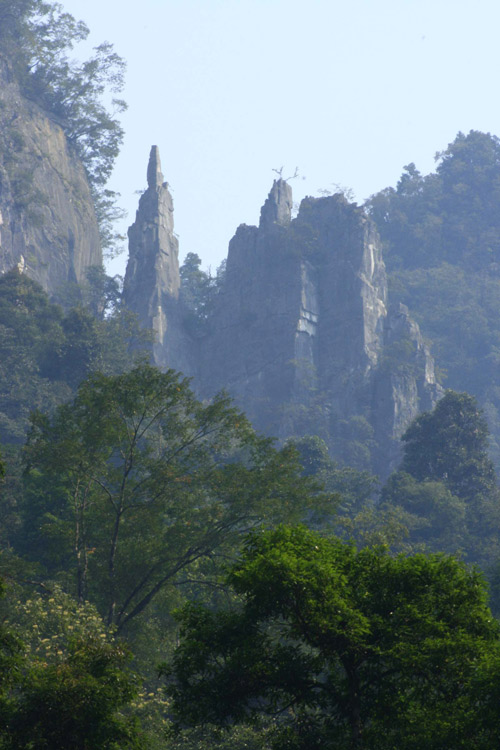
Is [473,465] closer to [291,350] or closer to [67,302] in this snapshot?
[291,350]

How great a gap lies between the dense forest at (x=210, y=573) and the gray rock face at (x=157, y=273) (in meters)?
3.79

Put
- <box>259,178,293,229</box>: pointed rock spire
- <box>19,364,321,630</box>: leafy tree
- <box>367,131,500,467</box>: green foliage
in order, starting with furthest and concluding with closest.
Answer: <box>367,131,500,467</box>: green foliage < <box>259,178,293,229</box>: pointed rock spire < <box>19,364,321,630</box>: leafy tree

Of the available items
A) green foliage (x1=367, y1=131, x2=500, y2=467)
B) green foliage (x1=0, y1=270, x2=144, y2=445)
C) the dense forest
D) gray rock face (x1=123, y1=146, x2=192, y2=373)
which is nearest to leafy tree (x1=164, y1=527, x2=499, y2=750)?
the dense forest

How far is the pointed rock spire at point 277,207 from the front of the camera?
6838 cm

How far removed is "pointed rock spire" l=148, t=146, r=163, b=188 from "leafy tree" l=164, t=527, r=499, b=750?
2239 inches

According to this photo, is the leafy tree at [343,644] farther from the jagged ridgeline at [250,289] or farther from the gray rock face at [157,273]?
the gray rock face at [157,273]

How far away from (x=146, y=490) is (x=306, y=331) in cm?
3969

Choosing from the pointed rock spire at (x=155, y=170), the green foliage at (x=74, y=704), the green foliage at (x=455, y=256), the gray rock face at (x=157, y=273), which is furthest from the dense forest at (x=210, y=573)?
the green foliage at (x=455, y=256)

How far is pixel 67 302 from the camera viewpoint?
6275cm

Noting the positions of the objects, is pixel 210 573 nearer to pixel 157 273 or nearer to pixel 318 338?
pixel 318 338

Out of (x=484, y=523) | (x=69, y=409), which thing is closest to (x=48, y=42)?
(x=484, y=523)

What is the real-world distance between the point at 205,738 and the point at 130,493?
664cm

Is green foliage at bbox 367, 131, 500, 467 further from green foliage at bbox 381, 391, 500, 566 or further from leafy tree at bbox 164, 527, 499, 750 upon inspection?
leafy tree at bbox 164, 527, 499, 750

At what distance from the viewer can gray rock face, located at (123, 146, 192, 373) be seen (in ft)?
208
